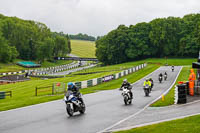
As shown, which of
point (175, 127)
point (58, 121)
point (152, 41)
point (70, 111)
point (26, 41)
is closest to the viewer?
point (175, 127)

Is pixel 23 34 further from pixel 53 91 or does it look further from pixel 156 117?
pixel 156 117

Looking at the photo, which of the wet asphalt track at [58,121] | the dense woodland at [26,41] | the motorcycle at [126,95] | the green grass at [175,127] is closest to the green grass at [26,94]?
the wet asphalt track at [58,121]

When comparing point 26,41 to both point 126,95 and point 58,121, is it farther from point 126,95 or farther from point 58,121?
point 58,121

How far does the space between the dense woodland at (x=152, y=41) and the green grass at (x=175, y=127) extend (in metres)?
89.9

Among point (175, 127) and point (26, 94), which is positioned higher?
point (175, 127)

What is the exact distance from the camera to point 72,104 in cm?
1465

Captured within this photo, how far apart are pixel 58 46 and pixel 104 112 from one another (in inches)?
4845

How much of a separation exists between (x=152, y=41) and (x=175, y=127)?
9612cm

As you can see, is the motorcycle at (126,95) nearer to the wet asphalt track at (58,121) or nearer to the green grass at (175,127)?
the wet asphalt track at (58,121)

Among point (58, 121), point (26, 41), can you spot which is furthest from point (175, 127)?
point (26, 41)

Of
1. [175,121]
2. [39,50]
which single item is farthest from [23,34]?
[175,121]

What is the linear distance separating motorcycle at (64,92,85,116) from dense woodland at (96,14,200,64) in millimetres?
87596

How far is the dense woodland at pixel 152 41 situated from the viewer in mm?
101000

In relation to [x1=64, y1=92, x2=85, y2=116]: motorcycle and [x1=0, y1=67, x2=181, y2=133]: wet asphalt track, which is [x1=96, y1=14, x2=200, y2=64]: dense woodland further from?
[x1=64, y1=92, x2=85, y2=116]: motorcycle
